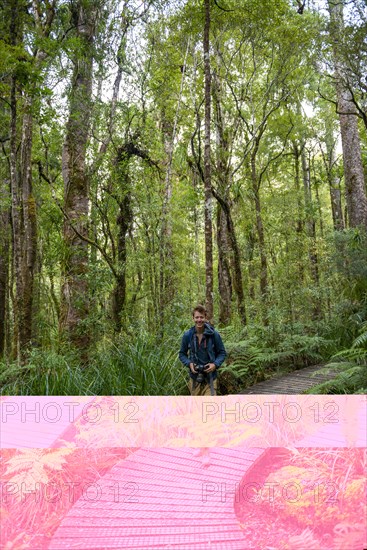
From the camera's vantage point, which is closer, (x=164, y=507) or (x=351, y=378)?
(x=164, y=507)

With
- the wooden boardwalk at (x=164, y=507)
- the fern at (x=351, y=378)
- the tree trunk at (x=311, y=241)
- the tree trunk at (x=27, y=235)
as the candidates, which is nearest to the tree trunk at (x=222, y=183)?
the tree trunk at (x=311, y=241)

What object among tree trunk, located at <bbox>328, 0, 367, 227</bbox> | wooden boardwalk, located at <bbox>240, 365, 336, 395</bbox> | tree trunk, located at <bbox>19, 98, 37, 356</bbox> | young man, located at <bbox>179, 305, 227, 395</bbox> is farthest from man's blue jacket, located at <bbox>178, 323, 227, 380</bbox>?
Result: tree trunk, located at <bbox>328, 0, 367, 227</bbox>

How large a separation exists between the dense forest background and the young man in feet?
5.45

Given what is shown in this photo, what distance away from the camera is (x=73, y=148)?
341 inches

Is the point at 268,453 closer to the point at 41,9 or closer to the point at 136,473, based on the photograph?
the point at 136,473

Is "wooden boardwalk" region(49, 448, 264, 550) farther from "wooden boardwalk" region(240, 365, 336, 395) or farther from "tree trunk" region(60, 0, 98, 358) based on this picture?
"tree trunk" region(60, 0, 98, 358)

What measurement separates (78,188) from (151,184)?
2.52 meters

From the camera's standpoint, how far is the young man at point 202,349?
4285 millimetres

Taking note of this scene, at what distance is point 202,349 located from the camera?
14.2 ft

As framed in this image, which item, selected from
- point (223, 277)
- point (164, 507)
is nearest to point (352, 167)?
point (223, 277)

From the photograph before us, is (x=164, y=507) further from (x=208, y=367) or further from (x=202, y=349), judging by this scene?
(x=202, y=349)

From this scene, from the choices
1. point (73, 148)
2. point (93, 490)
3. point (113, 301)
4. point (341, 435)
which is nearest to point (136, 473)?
point (93, 490)

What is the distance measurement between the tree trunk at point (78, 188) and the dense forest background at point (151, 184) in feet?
0.09

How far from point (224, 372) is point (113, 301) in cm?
331
